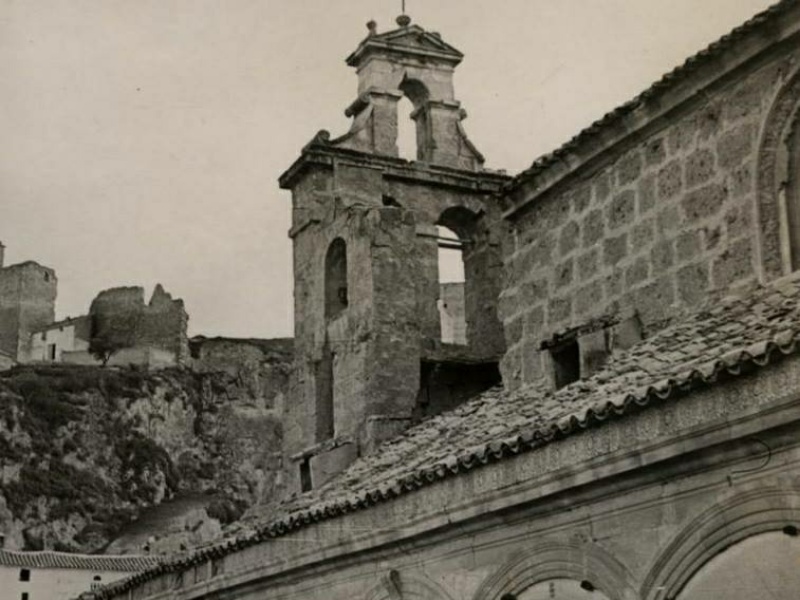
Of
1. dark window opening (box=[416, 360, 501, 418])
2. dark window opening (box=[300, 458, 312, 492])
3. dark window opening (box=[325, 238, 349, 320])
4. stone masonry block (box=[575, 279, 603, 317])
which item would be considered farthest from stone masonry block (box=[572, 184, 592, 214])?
dark window opening (box=[300, 458, 312, 492])

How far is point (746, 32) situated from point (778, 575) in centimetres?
514

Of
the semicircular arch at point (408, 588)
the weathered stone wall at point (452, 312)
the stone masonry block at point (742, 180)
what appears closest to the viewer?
the semicircular arch at point (408, 588)

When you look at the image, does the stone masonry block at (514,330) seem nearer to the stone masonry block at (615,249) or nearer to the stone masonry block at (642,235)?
the stone masonry block at (615,249)

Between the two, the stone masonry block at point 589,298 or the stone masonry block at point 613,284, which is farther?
the stone masonry block at point 589,298

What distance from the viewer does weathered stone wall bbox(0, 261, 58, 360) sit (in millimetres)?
67625

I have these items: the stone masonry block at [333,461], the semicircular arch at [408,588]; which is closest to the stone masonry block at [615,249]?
the semicircular arch at [408,588]

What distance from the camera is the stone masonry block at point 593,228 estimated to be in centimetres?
1365

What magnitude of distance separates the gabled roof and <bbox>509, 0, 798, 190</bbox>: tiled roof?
188 inches

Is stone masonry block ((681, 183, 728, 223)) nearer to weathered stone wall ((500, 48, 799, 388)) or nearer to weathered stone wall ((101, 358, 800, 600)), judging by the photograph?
weathered stone wall ((500, 48, 799, 388))

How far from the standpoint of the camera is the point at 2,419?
59062mm

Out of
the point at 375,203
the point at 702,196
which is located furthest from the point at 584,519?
the point at 375,203

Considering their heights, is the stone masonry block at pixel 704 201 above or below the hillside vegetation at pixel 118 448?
below

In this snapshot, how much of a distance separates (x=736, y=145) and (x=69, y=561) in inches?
1446

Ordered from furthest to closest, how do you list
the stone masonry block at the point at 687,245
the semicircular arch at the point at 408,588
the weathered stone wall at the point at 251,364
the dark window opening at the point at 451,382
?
the weathered stone wall at the point at 251,364, the dark window opening at the point at 451,382, the stone masonry block at the point at 687,245, the semicircular arch at the point at 408,588
